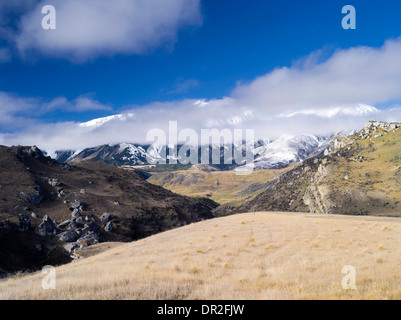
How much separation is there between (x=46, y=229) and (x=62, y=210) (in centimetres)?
1449

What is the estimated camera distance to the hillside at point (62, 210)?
52.1 m

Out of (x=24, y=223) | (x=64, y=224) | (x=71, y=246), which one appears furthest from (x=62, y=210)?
(x=71, y=246)

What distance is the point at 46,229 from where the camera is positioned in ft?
191

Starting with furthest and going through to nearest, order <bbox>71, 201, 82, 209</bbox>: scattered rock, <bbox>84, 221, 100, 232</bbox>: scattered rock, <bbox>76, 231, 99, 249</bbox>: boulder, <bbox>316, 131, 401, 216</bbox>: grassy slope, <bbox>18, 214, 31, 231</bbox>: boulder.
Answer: <bbox>316, 131, 401, 216</bbox>: grassy slope → <bbox>71, 201, 82, 209</bbox>: scattered rock → <bbox>84, 221, 100, 232</bbox>: scattered rock → <bbox>18, 214, 31, 231</bbox>: boulder → <bbox>76, 231, 99, 249</bbox>: boulder

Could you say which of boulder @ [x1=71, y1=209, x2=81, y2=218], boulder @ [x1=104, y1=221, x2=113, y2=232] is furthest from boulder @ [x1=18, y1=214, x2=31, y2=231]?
boulder @ [x1=104, y1=221, x2=113, y2=232]

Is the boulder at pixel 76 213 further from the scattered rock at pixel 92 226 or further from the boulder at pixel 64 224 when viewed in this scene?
the scattered rock at pixel 92 226

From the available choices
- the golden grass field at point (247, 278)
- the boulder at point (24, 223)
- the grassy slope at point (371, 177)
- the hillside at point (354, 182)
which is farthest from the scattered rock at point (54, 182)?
the grassy slope at point (371, 177)

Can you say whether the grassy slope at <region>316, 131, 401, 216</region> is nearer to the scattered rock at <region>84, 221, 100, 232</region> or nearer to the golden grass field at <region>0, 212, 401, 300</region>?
the scattered rock at <region>84, 221, 100, 232</region>

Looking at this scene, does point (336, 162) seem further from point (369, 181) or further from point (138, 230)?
point (138, 230)

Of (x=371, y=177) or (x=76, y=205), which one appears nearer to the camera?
(x=76, y=205)

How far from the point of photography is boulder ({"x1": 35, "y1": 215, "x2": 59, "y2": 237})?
57381 millimetres

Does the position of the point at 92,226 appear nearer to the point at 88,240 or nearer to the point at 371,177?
the point at 88,240

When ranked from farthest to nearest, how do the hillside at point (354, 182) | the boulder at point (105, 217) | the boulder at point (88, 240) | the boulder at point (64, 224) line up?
the hillside at point (354, 182) → the boulder at point (105, 217) → the boulder at point (64, 224) → the boulder at point (88, 240)
